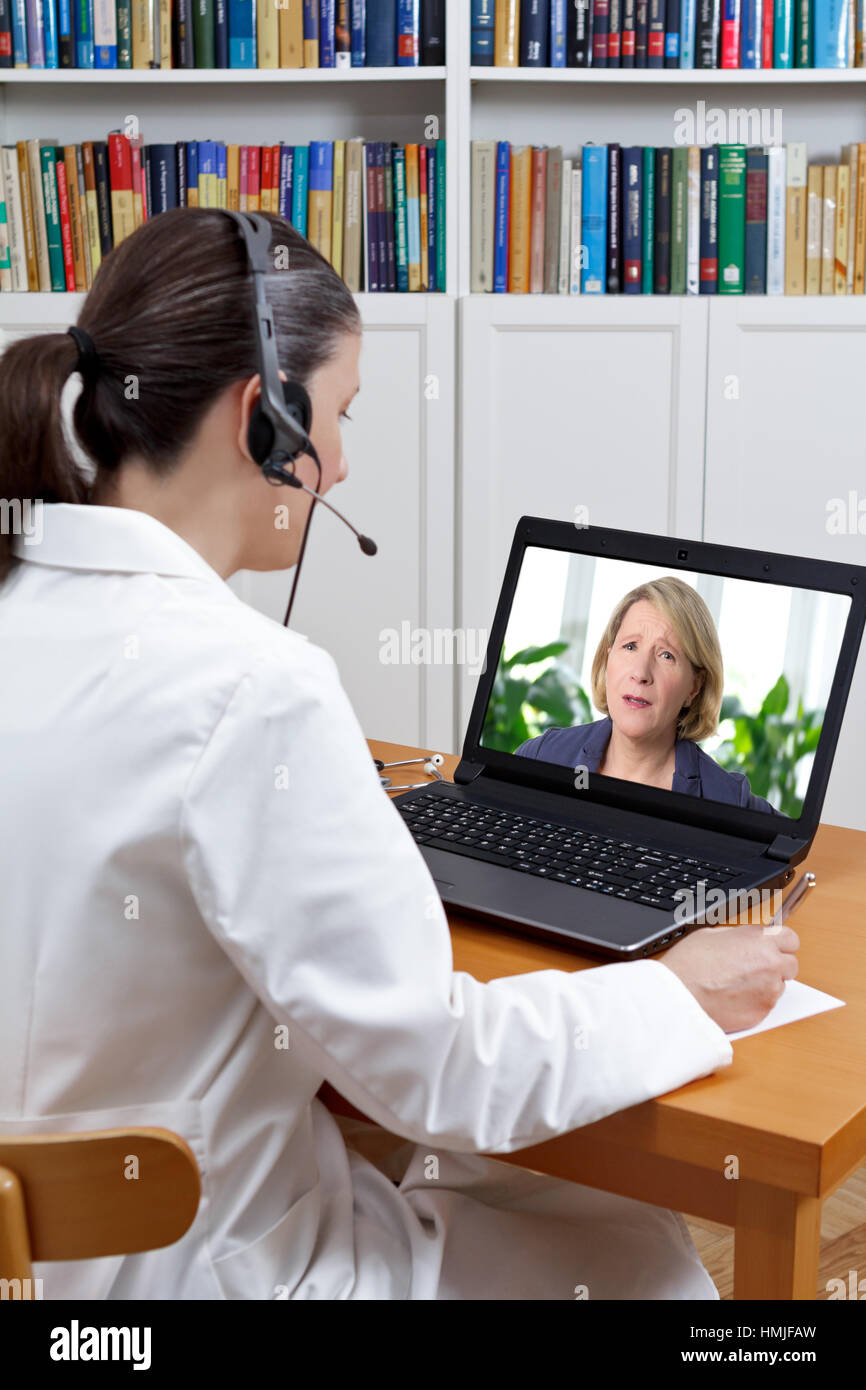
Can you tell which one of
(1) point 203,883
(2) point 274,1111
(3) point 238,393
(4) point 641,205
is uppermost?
(4) point 641,205

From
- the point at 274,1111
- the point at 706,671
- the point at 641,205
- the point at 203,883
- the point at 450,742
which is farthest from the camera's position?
the point at 450,742

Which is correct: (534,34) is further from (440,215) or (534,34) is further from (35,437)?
(35,437)

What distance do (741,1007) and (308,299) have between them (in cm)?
56

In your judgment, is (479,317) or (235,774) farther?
(479,317)

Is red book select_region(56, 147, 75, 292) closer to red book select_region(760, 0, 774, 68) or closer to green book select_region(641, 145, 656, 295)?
green book select_region(641, 145, 656, 295)

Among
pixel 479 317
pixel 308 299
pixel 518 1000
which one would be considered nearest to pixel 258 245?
pixel 308 299

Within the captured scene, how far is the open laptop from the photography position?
3.51ft

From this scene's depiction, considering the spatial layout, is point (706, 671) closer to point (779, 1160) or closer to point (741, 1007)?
point (741, 1007)

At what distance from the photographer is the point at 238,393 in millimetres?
879

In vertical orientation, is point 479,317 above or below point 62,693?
above

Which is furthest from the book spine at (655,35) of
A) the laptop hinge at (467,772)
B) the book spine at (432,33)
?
the laptop hinge at (467,772)

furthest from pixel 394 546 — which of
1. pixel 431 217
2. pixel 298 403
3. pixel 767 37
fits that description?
pixel 298 403

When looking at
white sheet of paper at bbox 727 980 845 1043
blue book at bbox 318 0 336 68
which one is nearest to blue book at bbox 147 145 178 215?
blue book at bbox 318 0 336 68

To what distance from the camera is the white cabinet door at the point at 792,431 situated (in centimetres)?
253
